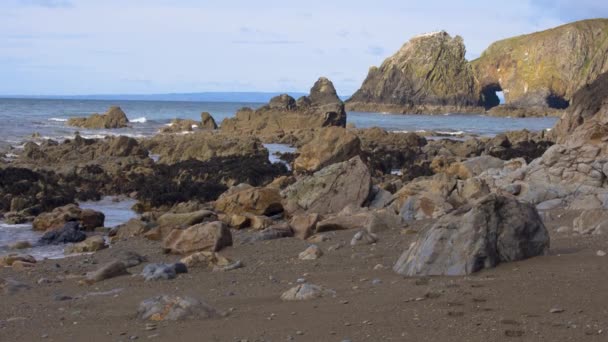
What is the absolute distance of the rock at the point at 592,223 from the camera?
10383mm

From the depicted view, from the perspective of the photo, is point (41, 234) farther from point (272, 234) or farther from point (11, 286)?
point (11, 286)

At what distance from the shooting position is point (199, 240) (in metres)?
12.7

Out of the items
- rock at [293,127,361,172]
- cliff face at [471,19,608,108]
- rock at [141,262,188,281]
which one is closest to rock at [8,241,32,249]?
rock at [141,262,188,281]

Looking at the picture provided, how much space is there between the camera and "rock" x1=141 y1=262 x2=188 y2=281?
9961 millimetres

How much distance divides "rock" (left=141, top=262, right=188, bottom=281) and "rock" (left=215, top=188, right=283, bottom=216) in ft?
22.7

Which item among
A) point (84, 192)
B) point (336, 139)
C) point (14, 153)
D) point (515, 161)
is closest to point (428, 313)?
point (515, 161)

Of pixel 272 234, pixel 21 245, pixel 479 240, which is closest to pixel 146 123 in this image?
pixel 21 245

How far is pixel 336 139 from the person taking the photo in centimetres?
2755

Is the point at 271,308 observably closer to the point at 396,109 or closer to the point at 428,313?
the point at 428,313

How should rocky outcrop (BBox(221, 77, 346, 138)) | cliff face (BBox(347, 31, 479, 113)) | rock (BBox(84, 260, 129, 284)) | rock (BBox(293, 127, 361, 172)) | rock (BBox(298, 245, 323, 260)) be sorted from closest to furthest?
rock (BBox(84, 260, 129, 284)), rock (BBox(298, 245, 323, 260)), rock (BBox(293, 127, 361, 172)), rocky outcrop (BBox(221, 77, 346, 138)), cliff face (BBox(347, 31, 479, 113))

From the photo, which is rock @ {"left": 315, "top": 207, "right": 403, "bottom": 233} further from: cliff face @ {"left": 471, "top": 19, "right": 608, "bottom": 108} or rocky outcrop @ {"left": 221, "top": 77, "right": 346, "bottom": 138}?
cliff face @ {"left": 471, "top": 19, "right": 608, "bottom": 108}

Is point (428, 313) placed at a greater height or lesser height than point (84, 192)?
greater

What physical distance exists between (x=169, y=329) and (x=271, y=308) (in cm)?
102

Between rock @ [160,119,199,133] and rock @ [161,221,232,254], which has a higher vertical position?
rock @ [161,221,232,254]
